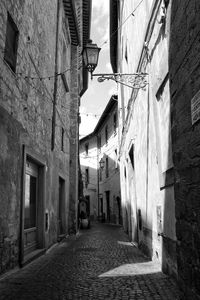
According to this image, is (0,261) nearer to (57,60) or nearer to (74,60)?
(57,60)

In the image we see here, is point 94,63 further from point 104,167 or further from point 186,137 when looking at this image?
point 104,167

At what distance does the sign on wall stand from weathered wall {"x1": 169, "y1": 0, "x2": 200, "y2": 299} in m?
0.05

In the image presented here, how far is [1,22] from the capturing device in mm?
4812

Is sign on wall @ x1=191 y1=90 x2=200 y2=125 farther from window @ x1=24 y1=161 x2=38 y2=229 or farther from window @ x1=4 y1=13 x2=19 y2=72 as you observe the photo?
window @ x1=24 y1=161 x2=38 y2=229

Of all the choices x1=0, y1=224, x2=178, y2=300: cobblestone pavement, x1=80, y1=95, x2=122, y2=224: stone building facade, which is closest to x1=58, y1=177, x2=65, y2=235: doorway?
x1=0, y1=224, x2=178, y2=300: cobblestone pavement

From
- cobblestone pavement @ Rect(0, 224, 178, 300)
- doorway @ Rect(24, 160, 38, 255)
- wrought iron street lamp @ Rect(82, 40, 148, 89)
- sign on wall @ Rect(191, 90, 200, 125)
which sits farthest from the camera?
doorway @ Rect(24, 160, 38, 255)

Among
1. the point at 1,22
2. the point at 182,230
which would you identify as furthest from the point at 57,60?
the point at 182,230

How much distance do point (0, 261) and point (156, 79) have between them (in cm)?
369

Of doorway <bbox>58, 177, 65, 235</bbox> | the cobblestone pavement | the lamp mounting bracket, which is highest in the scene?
the lamp mounting bracket

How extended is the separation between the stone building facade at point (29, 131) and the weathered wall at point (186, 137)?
2.67m

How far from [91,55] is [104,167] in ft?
60.1

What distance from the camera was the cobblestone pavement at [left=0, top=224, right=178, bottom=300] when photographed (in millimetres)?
3727

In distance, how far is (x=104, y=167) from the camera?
24.1 m

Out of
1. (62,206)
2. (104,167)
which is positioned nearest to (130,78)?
(62,206)
